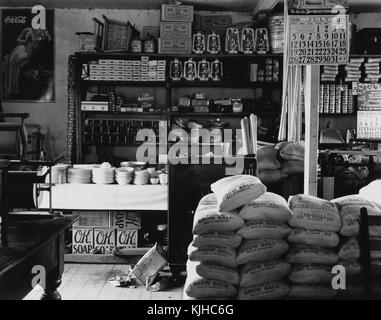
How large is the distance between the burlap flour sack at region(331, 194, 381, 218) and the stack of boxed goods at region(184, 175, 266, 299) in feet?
1.27

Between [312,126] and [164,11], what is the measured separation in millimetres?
4546

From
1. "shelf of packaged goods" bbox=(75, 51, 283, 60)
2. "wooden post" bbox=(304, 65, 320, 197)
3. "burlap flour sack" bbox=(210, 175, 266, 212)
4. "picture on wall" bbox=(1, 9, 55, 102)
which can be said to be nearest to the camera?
"burlap flour sack" bbox=(210, 175, 266, 212)

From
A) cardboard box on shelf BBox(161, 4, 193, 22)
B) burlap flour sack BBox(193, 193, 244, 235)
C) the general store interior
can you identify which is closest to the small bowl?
the general store interior

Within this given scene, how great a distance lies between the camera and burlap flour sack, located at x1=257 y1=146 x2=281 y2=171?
13.4ft

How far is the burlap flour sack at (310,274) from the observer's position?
2.17 meters

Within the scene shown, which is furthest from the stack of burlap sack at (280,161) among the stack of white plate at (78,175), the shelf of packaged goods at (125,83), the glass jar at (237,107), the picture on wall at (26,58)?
the picture on wall at (26,58)

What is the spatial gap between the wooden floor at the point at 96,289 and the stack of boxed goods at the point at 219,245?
1.97 metres

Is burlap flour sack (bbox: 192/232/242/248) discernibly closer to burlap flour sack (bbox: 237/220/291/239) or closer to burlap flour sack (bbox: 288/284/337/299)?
burlap flour sack (bbox: 237/220/291/239)

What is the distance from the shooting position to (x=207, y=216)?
2354 mm

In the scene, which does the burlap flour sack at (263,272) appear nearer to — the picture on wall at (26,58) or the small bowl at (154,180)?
the small bowl at (154,180)

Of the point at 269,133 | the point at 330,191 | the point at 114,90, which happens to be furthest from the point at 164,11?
the point at 330,191

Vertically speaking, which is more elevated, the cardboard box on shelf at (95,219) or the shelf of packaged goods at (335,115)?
the shelf of packaged goods at (335,115)

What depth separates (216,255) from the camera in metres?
2.23

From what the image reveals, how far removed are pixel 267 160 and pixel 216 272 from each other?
6.65ft
